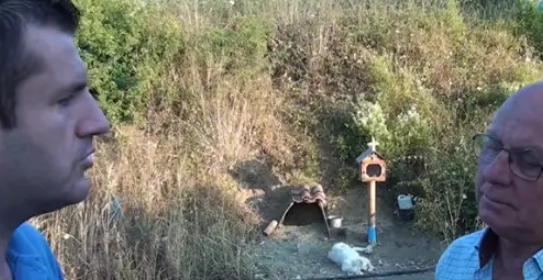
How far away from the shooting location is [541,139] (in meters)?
1.79

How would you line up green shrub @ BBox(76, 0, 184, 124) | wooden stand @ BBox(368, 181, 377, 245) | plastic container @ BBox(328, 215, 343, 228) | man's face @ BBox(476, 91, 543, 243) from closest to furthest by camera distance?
1. man's face @ BBox(476, 91, 543, 243)
2. wooden stand @ BBox(368, 181, 377, 245)
3. plastic container @ BBox(328, 215, 343, 228)
4. green shrub @ BBox(76, 0, 184, 124)

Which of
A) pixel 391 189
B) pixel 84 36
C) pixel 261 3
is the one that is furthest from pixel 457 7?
pixel 84 36

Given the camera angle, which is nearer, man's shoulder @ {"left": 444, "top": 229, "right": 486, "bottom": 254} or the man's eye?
the man's eye

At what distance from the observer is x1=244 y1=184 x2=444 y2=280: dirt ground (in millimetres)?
5613

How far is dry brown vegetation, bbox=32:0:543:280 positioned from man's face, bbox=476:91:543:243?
3.48 metres

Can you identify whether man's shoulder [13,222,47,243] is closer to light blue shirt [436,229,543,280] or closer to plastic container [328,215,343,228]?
light blue shirt [436,229,543,280]

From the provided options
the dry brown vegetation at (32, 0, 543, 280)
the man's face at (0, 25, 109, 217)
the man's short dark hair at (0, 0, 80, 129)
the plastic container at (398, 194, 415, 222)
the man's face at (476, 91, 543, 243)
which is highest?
the man's short dark hair at (0, 0, 80, 129)

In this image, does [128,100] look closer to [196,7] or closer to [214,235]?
[196,7]

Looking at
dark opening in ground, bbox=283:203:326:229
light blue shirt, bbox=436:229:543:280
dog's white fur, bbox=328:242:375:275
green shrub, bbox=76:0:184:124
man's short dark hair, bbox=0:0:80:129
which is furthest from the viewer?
green shrub, bbox=76:0:184:124

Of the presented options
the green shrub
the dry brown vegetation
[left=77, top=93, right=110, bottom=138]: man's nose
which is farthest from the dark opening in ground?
[left=77, top=93, right=110, bottom=138]: man's nose

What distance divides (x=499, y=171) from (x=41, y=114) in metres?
1.09

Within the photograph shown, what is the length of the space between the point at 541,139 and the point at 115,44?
5.66 m

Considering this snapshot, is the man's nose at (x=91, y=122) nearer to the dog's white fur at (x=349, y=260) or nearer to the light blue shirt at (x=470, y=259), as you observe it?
the light blue shirt at (x=470, y=259)

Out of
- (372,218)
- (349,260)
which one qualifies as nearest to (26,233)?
(349,260)
